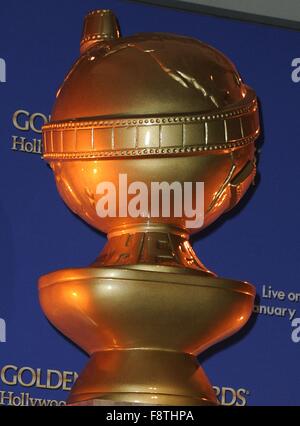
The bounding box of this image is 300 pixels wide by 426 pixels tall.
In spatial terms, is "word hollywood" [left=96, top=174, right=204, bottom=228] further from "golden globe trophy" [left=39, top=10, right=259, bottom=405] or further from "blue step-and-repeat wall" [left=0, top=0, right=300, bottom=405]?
"blue step-and-repeat wall" [left=0, top=0, right=300, bottom=405]

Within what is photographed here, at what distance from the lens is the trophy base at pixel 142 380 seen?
4.96 feet

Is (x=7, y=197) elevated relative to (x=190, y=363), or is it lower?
elevated

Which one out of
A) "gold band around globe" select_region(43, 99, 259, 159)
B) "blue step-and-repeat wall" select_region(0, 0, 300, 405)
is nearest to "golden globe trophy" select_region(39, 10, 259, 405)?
"gold band around globe" select_region(43, 99, 259, 159)

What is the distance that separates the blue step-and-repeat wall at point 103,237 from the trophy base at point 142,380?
0.62ft

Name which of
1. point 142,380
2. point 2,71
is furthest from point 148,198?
point 2,71

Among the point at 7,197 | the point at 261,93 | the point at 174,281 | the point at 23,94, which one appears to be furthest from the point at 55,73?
the point at 174,281

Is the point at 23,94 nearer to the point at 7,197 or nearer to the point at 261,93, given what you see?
the point at 7,197

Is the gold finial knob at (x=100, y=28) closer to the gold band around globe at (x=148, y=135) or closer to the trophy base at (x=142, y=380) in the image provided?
the gold band around globe at (x=148, y=135)

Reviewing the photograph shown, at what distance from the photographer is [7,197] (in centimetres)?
177

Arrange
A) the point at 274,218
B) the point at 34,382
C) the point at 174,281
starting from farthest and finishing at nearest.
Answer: the point at 274,218 → the point at 34,382 → the point at 174,281

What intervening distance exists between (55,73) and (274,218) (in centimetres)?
36

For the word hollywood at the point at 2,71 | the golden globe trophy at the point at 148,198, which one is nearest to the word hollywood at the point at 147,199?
the golden globe trophy at the point at 148,198
